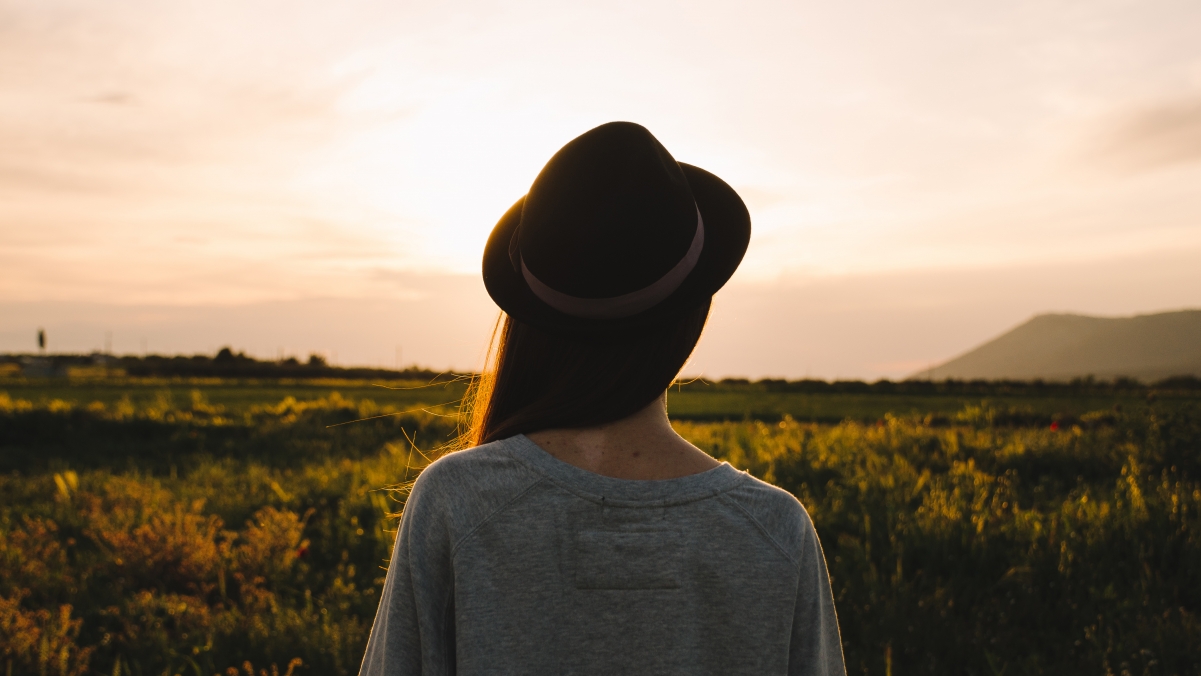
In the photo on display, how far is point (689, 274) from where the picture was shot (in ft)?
4.49

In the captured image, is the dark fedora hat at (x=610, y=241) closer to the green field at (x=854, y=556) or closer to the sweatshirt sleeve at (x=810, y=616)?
the sweatshirt sleeve at (x=810, y=616)

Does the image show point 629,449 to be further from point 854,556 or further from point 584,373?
point 854,556

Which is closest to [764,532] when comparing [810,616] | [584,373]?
[810,616]

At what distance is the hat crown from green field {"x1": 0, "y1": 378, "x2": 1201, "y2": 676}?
82cm

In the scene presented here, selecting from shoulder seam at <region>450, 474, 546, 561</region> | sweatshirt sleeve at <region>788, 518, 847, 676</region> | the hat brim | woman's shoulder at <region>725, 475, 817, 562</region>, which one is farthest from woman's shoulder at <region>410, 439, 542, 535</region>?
sweatshirt sleeve at <region>788, 518, 847, 676</region>

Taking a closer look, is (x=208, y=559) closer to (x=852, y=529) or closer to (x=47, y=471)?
(x=852, y=529)

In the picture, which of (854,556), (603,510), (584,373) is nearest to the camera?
(603,510)

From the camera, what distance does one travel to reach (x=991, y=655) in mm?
4176

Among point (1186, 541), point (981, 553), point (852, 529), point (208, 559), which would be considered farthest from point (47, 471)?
point (1186, 541)

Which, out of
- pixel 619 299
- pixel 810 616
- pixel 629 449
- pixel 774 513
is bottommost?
pixel 810 616

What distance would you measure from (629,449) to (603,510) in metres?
0.14

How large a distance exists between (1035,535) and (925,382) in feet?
131

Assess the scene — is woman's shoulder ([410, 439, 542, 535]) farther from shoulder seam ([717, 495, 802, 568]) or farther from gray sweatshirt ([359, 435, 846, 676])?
shoulder seam ([717, 495, 802, 568])

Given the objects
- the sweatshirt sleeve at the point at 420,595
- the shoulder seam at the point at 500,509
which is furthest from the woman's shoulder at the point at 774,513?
the sweatshirt sleeve at the point at 420,595
